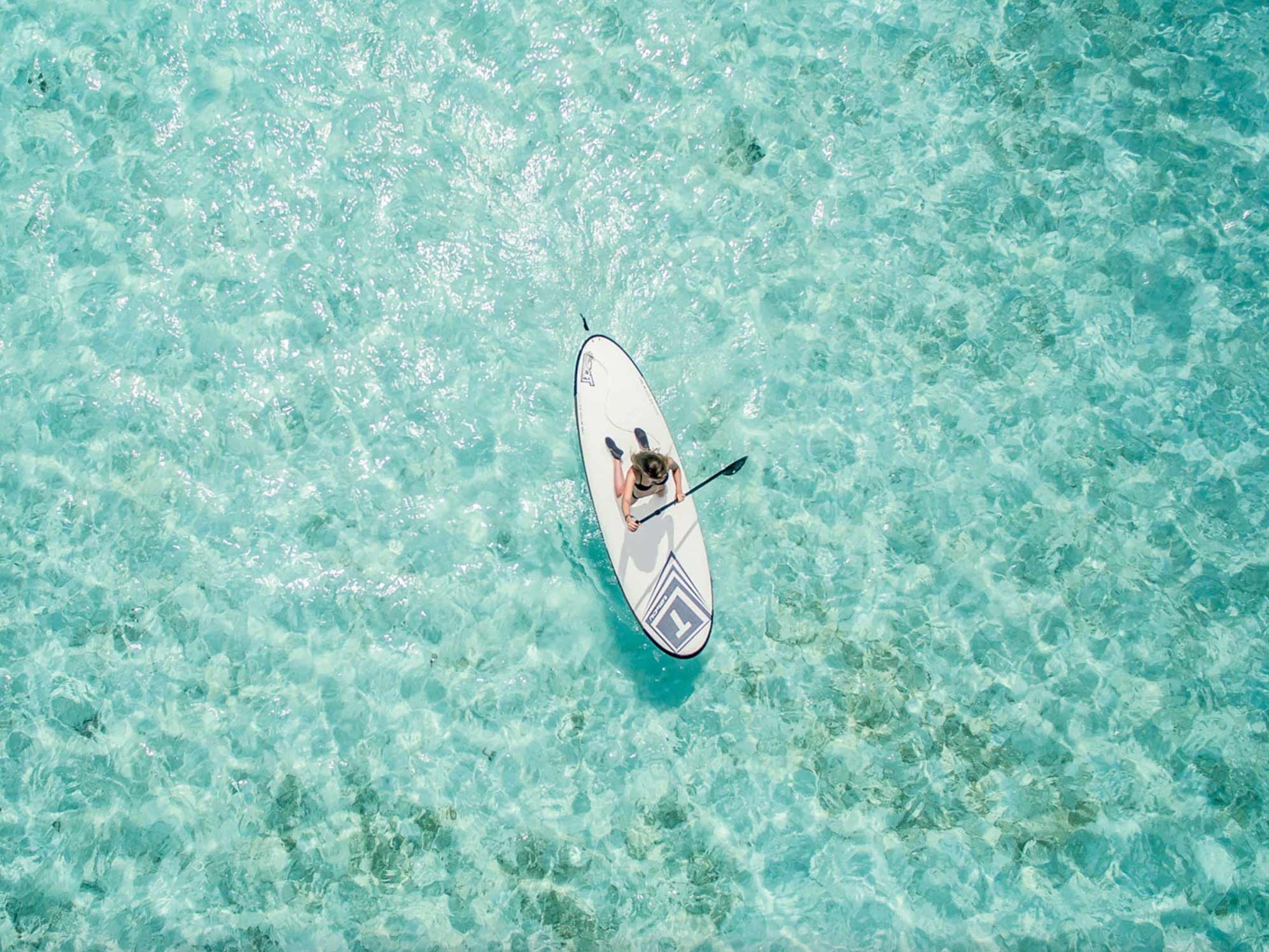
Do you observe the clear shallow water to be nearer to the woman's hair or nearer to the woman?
the woman

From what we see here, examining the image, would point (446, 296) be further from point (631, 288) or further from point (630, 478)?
point (630, 478)

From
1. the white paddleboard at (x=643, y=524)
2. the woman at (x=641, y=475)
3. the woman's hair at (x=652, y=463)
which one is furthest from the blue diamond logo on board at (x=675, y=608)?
the woman's hair at (x=652, y=463)

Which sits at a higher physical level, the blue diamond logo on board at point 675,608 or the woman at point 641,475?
the woman at point 641,475

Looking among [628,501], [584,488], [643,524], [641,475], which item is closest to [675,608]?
[643,524]

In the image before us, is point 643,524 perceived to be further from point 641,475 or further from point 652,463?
point 652,463

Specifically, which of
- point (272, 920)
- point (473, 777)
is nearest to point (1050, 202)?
point (473, 777)

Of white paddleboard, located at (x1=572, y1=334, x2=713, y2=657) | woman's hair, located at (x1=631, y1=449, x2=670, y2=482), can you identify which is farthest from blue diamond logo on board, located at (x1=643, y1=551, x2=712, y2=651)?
woman's hair, located at (x1=631, y1=449, x2=670, y2=482)

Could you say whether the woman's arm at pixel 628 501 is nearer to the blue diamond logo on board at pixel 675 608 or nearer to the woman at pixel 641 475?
the woman at pixel 641 475
